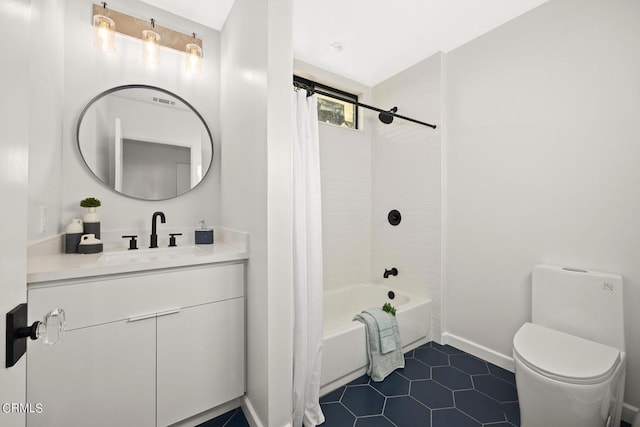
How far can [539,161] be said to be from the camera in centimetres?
191

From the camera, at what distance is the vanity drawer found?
45.8 inches

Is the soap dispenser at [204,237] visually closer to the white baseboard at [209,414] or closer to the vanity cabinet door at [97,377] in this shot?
the vanity cabinet door at [97,377]

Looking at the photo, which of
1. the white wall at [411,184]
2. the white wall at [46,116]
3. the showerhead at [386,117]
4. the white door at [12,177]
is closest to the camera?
the white door at [12,177]

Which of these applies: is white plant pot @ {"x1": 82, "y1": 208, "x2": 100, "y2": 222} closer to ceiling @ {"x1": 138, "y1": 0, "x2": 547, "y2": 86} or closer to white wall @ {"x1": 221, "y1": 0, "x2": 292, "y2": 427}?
white wall @ {"x1": 221, "y1": 0, "x2": 292, "y2": 427}

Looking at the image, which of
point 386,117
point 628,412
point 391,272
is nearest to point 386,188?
point 386,117

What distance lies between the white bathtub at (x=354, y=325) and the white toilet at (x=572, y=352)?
33.0 inches

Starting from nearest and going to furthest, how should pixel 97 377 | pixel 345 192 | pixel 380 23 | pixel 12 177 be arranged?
pixel 12 177 → pixel 97 377 → pixel 380 23 → pixel 345 192

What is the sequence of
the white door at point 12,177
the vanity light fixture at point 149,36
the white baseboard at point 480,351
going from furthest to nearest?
the white baseboard at point 480,351 → the vanity light fixture at point 149,36 → the white door at point 12,177

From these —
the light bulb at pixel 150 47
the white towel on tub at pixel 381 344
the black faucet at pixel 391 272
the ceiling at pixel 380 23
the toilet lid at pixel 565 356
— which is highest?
the ceiling at pixel 380 23

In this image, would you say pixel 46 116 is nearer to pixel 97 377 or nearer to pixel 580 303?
pixel 97 377

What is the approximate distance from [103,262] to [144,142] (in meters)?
1.01

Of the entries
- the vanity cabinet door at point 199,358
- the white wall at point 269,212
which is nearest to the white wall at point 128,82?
the white wall at point 269,212

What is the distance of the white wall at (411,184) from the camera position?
2492 millimetres

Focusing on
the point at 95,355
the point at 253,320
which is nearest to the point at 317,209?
the point at 253,320
